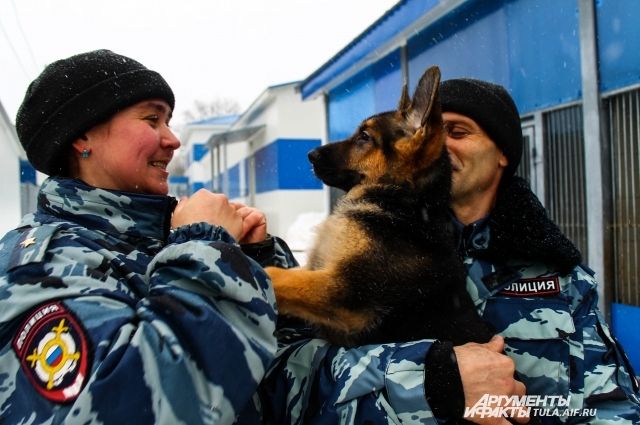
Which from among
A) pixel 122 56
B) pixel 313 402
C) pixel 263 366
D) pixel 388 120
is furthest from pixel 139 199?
pixel 388 120

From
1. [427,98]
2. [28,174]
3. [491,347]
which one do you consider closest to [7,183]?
[28,174]

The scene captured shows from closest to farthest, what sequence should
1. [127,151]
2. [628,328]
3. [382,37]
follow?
[127,151] → [628,328] → [382,37]

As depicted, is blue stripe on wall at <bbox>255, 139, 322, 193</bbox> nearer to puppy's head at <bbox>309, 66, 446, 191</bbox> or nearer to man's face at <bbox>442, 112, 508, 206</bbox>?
Result: puppy's head at <bbox>309, 66, 446, 191</bbox>

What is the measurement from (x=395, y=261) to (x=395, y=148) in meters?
0.73

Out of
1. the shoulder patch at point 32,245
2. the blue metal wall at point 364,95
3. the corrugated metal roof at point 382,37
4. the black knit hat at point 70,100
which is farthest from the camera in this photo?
the blue metal wall at point 364,95

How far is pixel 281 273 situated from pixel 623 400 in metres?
1.56

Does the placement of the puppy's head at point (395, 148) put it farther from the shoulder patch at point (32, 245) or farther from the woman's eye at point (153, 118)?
the shoulder patch at point (32, 245)

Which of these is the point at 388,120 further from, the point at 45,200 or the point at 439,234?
the point at 45,200

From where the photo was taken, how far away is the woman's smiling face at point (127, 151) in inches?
73.5

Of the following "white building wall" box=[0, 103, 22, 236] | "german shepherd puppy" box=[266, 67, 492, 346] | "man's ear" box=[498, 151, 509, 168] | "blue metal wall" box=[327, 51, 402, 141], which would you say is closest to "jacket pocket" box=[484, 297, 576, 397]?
"german shepherd puppy" box=[266, 67, 492, 346]

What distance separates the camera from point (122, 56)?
1.97 metres

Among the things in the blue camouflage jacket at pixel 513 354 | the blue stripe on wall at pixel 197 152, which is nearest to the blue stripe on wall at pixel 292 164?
the blue camouflage jacket at pixel 513 354

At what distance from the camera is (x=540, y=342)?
6.98ft

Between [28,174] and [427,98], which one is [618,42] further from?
[28,174]
